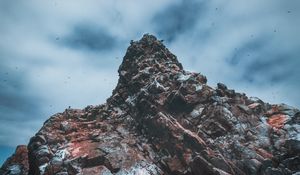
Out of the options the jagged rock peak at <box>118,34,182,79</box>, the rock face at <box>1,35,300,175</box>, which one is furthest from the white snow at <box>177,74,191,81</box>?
the jagged rock peak at <box>118,34,182,79</box>

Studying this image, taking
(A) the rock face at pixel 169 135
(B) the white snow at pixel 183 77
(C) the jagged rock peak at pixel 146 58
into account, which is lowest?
(A) the rock face at pixel 169 135

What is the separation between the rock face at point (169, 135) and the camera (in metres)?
51.5

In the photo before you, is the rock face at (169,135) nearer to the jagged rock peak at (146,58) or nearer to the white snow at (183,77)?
the white snow at (183,77)

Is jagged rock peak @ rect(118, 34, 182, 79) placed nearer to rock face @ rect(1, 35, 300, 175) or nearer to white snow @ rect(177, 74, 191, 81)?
rock face @ rect(1, 35, 300, 175)

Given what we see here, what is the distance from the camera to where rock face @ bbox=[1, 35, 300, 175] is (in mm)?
51500

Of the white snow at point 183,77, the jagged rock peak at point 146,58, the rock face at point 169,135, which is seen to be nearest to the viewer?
the rock face at point 169,135

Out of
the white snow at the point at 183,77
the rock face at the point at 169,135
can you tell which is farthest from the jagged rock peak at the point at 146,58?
the white snow at the point at 183,77

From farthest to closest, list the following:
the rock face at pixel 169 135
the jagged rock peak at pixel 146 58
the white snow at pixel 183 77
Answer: the jagged rock peak at pixel 146 58, the white snow at pixel 183 77, the rock face at pixel 169 135

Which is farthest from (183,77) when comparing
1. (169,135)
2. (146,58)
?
(146,58)

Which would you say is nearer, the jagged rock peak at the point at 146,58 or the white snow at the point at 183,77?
the white snow at the point at 183,77

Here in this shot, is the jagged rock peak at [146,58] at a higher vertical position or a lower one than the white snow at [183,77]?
higher

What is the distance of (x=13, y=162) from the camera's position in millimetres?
64938

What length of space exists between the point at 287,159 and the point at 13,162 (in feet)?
205

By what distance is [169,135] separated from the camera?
193 feet
